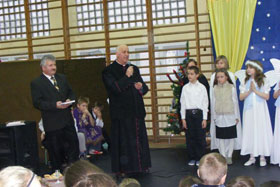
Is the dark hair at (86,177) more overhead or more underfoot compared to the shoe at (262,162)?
more overhead

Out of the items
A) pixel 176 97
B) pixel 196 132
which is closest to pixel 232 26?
pixel 176 97

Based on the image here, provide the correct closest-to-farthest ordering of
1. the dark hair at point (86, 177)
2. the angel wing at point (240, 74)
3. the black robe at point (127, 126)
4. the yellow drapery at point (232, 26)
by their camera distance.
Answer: the dark hair at point (86, 177) → the black robe at point (127, 126) → the angel wing at point (240, 74) → the yellow drapery at point (232, 26)

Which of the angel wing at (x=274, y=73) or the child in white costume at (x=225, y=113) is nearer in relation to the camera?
the child in white costume at (x=225, y=113)

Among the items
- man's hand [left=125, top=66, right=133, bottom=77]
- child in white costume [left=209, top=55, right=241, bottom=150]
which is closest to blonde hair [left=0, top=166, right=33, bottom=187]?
man's hand [left=125, top=66, right=133, bottom=77]

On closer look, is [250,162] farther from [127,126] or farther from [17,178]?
[17,178]

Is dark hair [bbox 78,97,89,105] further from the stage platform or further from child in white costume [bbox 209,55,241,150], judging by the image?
child in white costume [bbox 209,55,241,150]

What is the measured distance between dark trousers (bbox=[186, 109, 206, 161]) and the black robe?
78cm

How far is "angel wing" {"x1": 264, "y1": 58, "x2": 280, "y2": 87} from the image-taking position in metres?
5.93

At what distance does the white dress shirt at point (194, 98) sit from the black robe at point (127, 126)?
2.42ft

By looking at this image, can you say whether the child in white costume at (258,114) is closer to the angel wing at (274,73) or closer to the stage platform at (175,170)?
the stage platform at (175,170)

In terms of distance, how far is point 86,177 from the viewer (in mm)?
1646

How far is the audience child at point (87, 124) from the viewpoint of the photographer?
22.1ft

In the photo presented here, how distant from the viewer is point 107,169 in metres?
5.81

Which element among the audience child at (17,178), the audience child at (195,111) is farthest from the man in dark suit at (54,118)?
the audience child at (17,178)
